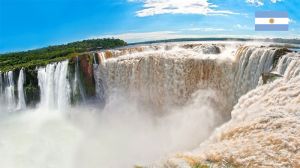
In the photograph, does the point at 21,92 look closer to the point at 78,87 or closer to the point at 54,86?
the point at 54,86

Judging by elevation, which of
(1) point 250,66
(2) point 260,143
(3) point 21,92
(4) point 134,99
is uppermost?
(1) point 250,66

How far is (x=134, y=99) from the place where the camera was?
2638 centimetres

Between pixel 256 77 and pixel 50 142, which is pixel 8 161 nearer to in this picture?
pixel 50 142

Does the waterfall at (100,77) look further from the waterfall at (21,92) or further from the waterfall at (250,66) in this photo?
the waterfall at (250,66)

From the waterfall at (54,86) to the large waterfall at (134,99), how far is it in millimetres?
74

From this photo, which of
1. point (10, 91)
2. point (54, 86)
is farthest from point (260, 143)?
point (10, 91)

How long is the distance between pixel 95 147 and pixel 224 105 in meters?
7.53

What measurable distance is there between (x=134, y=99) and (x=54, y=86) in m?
7.16

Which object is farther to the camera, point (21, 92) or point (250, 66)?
point (21, 92)

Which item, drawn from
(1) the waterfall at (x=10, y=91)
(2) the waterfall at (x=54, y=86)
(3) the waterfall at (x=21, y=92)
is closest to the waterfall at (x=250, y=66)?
(2) the waterfall at (x=54, y=86)

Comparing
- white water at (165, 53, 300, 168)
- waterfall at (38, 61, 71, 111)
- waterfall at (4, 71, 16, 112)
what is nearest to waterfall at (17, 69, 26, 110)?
waterfall at (4, 71, 16, 112)

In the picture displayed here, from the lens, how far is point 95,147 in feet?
74.1

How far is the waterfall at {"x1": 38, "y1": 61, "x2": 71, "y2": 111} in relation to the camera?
2942 centimetres

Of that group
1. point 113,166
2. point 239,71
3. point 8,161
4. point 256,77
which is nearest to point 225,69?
point 239,71
